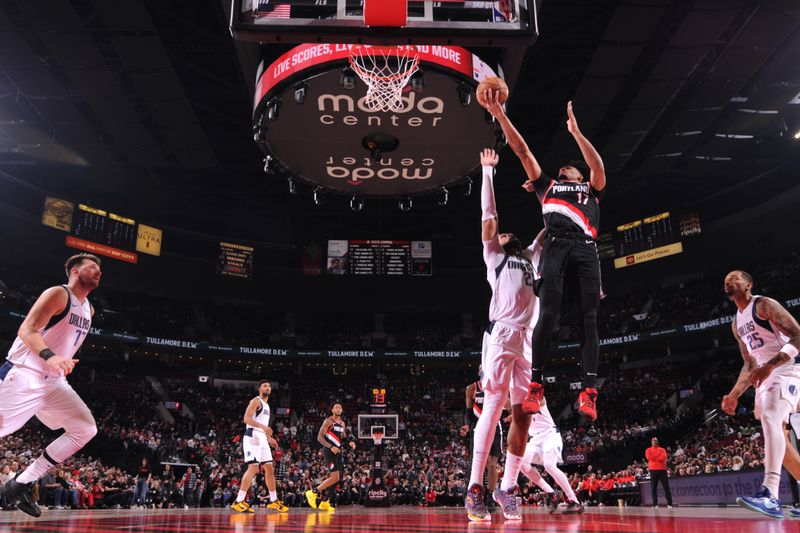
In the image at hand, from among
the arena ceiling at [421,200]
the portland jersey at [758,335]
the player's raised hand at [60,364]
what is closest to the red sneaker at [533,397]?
the portland jersey at [758,335]

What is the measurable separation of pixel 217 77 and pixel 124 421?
15.4 meters

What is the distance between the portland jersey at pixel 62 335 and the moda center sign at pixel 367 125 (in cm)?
584

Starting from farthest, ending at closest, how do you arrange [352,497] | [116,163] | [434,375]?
[434,375]
[116,163]
[352,497]

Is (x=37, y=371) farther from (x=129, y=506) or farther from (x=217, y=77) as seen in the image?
(x=129, y=506)

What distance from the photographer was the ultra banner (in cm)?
2595

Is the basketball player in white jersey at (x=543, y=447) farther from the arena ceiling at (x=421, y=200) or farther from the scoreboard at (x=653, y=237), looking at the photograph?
the scoreboard at (x=653, y=237)

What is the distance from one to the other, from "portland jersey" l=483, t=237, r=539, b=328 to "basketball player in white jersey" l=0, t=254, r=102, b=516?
334 centimetres

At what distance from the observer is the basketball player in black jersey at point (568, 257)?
4.70 metres

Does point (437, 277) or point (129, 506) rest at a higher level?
point (437, 277)

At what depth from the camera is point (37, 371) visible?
189 inches

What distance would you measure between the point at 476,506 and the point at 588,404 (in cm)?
124

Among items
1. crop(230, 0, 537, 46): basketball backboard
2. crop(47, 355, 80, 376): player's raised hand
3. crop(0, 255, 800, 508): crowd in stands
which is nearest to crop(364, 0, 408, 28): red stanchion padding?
crop(230, 0, 537, 46): basketball backboard

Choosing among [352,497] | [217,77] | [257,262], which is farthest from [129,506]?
[257,262]

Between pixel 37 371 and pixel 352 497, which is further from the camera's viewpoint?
pixel 352 497
